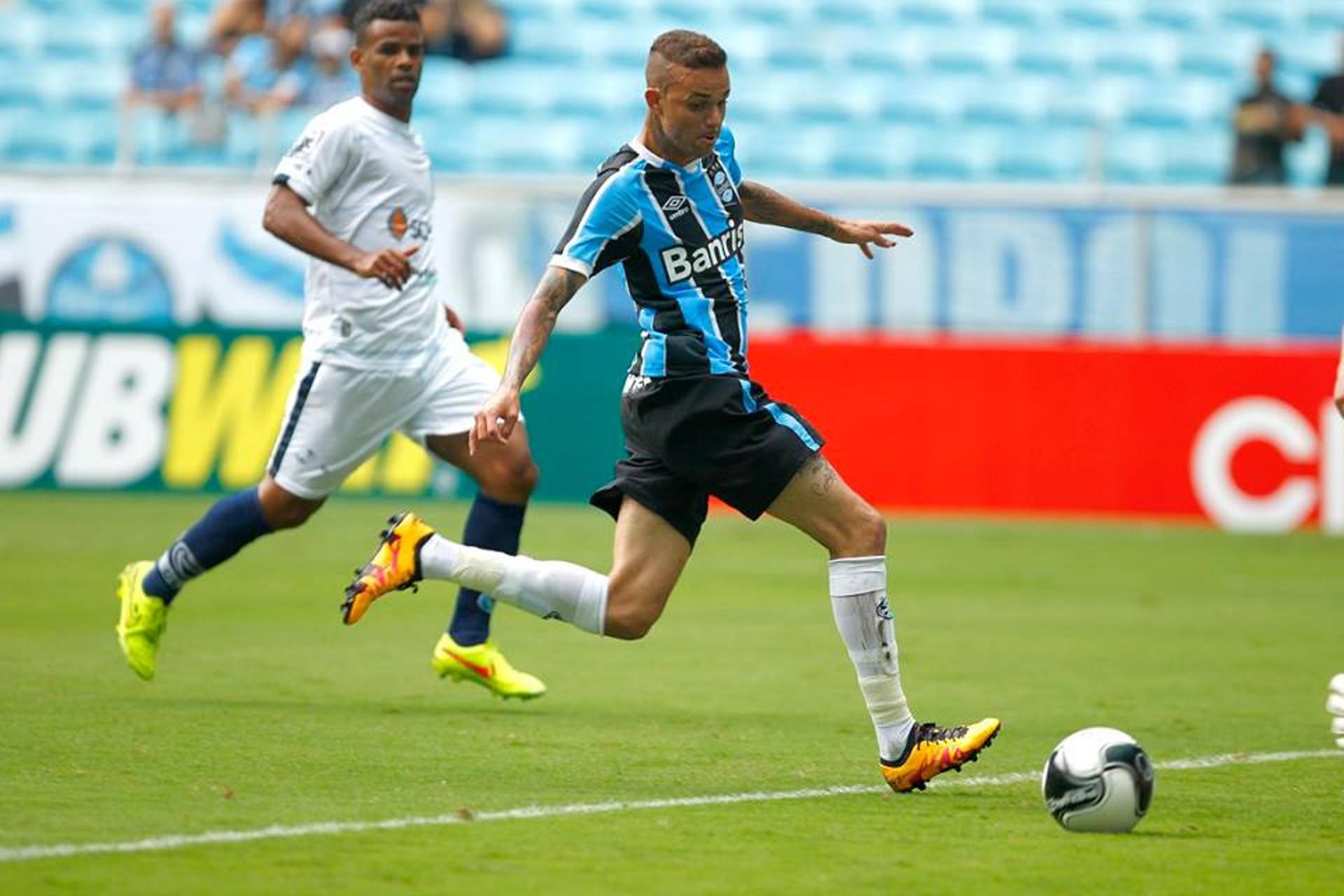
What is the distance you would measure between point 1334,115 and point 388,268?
40.4 ft

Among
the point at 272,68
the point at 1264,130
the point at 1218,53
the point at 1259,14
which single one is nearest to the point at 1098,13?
the point at 1218,53

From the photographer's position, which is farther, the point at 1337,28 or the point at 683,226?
the point at 1337,28

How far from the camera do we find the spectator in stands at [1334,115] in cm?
1798

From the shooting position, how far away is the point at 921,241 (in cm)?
1648

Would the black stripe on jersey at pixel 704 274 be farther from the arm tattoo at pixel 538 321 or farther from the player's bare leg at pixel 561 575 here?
the player's bare leg at pixel 561 575

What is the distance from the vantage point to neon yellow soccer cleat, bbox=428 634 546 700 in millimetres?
8625

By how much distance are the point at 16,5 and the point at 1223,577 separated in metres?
13.8

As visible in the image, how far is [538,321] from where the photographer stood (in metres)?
6.78

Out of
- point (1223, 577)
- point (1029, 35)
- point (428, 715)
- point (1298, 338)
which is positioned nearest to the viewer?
point (428, 715)

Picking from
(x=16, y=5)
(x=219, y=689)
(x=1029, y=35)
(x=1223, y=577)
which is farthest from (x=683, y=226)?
(x=16, y=5)

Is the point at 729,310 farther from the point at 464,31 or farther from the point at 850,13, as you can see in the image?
the point at 850,13

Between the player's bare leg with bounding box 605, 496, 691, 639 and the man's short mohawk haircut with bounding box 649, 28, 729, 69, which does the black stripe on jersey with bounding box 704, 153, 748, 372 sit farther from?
the player's bare leg with bounding box 605, 496, 691, 639

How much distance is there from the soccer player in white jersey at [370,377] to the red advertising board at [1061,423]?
716cm

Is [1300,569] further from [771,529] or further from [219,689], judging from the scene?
[219,689]
